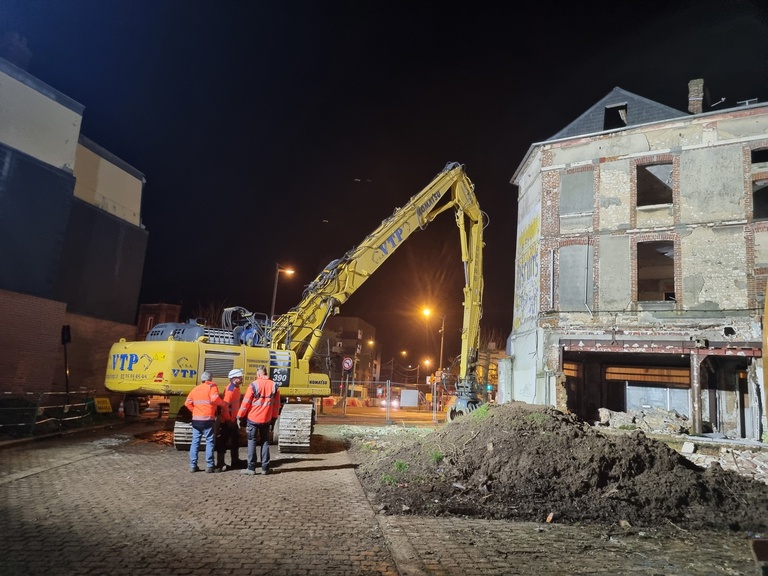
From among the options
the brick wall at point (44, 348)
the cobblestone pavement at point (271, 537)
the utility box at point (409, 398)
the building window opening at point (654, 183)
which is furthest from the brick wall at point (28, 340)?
the building window opening at point (654, 183)

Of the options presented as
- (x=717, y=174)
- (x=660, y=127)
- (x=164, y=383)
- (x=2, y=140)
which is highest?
(x=660, y=127)

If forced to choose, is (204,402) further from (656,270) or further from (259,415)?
(656,270)

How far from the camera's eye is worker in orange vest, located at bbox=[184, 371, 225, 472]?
859cm

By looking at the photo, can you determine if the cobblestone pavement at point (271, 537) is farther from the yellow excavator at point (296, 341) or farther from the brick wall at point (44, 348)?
the brick wall at point (44, 348)

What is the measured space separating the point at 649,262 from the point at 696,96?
661 centimetres

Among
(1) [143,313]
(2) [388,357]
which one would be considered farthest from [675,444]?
(2) [388,357]

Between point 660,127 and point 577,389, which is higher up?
point 660,127

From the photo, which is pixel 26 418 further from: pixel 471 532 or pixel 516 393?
pixel 516 393

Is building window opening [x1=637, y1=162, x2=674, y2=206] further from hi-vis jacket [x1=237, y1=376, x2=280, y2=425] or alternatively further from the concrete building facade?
the concrete building facade

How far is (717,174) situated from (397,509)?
17.2 m

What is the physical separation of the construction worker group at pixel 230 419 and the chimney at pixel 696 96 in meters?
19.0

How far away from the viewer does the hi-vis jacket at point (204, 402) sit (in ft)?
28.5

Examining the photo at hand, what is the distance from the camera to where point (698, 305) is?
1702 cm

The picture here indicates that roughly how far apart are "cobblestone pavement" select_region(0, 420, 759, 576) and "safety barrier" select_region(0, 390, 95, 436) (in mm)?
3926
